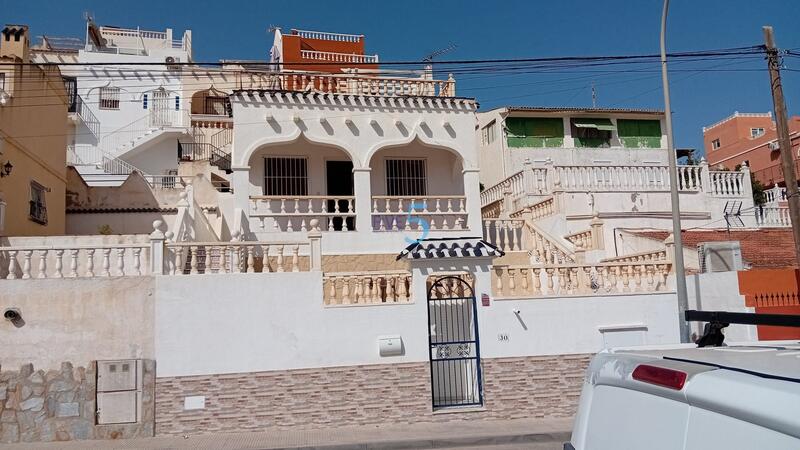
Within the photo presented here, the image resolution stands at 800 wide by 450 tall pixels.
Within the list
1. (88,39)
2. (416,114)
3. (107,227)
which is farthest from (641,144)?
(88,39)

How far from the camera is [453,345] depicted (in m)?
11.5

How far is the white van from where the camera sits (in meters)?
1.78

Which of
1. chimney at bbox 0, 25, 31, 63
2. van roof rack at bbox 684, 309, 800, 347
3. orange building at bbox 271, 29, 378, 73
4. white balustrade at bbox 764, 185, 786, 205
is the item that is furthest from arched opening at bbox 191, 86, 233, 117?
van roof rack at bbox 684, 309, 800, 347

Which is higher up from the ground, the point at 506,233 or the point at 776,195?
the point at 776,195

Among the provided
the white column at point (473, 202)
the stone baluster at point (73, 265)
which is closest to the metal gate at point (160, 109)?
the white column at point (473, 202)

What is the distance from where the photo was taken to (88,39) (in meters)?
34.6

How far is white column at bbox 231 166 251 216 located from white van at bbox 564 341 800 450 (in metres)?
13.9

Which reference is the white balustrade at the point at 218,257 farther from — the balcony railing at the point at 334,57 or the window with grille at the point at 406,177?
the balcony railing at the point at 334,57

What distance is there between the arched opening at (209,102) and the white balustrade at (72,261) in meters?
23.9

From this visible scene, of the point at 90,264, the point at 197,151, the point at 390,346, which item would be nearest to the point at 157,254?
the point at 90,264

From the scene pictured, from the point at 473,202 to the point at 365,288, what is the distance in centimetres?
649

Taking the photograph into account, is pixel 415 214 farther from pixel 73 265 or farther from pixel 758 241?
pixel 758 241

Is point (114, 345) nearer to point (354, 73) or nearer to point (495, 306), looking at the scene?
point (495, 306)

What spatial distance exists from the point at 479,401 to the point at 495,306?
1815 mm
